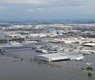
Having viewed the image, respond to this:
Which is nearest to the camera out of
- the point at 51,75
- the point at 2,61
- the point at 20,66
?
the point at 51,75

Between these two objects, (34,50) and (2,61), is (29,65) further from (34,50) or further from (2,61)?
(34,50)

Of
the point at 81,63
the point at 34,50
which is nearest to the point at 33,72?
the point at 81,63

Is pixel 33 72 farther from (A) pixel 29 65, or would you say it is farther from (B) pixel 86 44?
(B) pixel 86 44

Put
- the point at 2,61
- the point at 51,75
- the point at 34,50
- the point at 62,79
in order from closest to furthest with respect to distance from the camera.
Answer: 1. the point at 62,79
2. the point at 51,75
3. the point at 2,61
4. the point at 34,50

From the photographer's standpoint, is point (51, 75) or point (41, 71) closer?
point (51, 75)

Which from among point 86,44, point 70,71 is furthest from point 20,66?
point 86,44

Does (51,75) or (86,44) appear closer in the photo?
(51,75)
